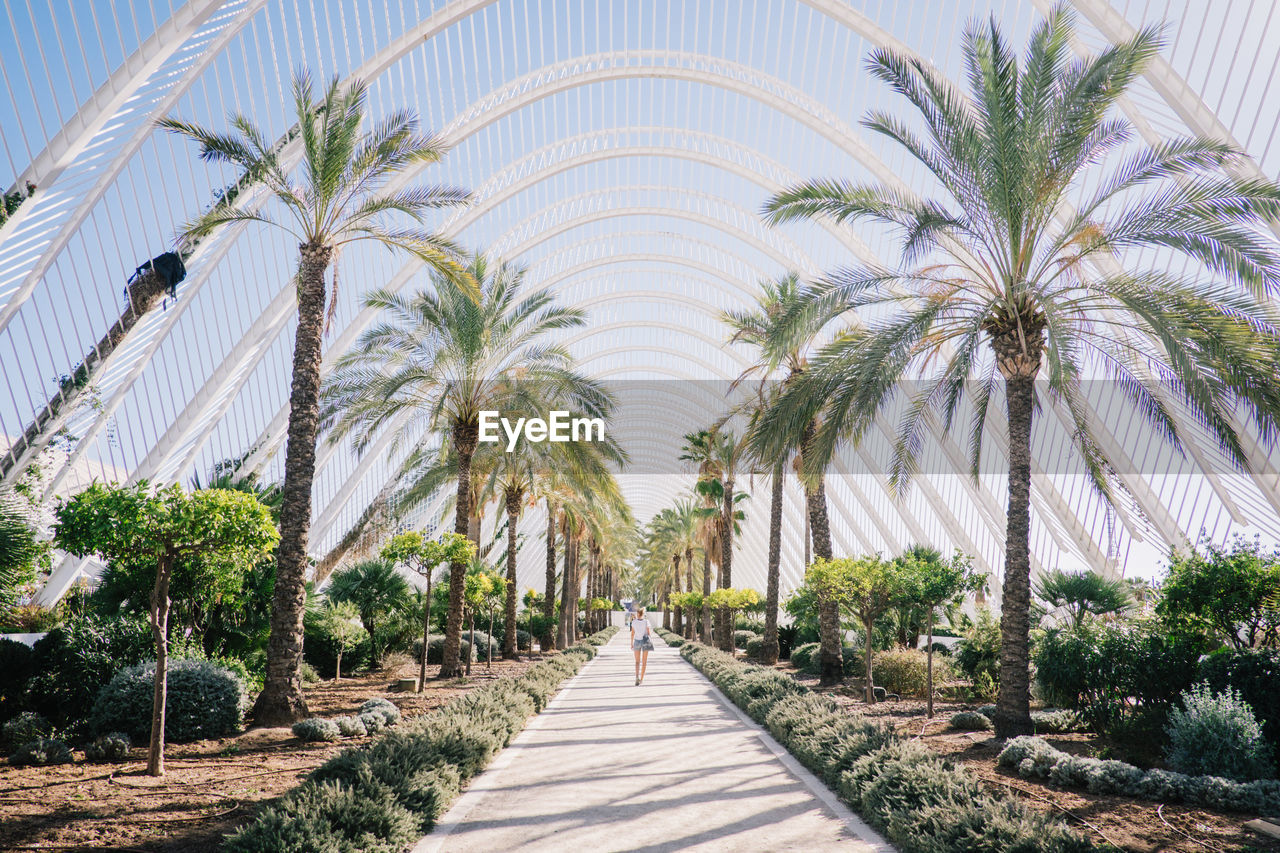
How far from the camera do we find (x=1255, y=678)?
339 inches

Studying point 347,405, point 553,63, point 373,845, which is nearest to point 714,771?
point 373,845

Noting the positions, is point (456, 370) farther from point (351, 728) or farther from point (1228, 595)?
point (1228, 595)

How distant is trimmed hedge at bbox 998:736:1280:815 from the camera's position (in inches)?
265

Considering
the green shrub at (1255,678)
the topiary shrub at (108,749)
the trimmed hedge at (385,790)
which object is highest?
the green shrub at (1255,678)

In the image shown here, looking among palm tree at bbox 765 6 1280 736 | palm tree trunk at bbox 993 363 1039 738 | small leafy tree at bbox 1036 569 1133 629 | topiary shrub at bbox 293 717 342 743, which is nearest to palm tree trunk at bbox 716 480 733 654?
small leafy tree at bbox 1036 569 1133 629

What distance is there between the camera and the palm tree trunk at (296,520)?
10555 millimetres

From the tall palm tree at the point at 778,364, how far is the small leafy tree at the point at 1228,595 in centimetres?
515

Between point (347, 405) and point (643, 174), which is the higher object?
point (643, 174)

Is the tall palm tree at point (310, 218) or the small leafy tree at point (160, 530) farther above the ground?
the tall palm tree at point (310, 218)

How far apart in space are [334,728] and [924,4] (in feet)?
68.7

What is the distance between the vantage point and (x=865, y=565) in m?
14.8

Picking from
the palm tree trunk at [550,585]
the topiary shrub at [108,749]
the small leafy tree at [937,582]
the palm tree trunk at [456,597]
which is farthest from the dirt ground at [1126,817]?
the palm tree trunk at [550,585]

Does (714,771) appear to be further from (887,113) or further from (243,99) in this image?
(243,99)

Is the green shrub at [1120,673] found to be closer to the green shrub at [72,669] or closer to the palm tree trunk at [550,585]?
the green shrub at [72,669]
